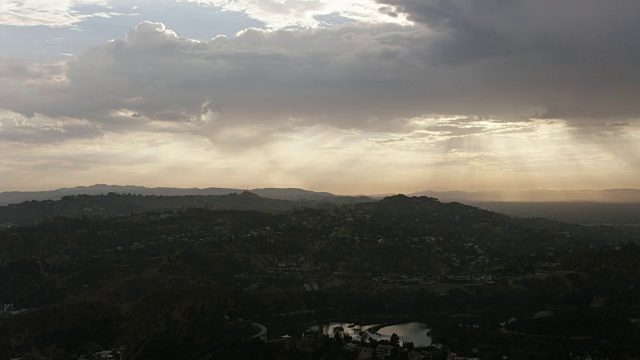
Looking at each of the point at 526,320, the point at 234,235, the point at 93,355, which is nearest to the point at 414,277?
the point at 526,320

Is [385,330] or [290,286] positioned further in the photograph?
[290,286]

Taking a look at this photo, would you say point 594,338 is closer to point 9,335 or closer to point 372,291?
point 372,291

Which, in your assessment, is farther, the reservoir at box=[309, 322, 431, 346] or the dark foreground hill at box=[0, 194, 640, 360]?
the reservoir at box=[309, 322, 431, 346]

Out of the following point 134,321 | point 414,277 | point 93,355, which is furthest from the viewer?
point 414,277

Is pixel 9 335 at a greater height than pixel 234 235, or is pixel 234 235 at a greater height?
pixel 234 235

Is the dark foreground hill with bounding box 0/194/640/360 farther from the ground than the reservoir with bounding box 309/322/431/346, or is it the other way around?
the dark foreground hill with bounding box 0/194/640/360

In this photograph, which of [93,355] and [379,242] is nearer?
[93,355]

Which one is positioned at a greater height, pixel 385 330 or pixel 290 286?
pixel 290 286

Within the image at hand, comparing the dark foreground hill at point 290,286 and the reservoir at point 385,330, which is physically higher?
the dark foreground hill at point 290,286
